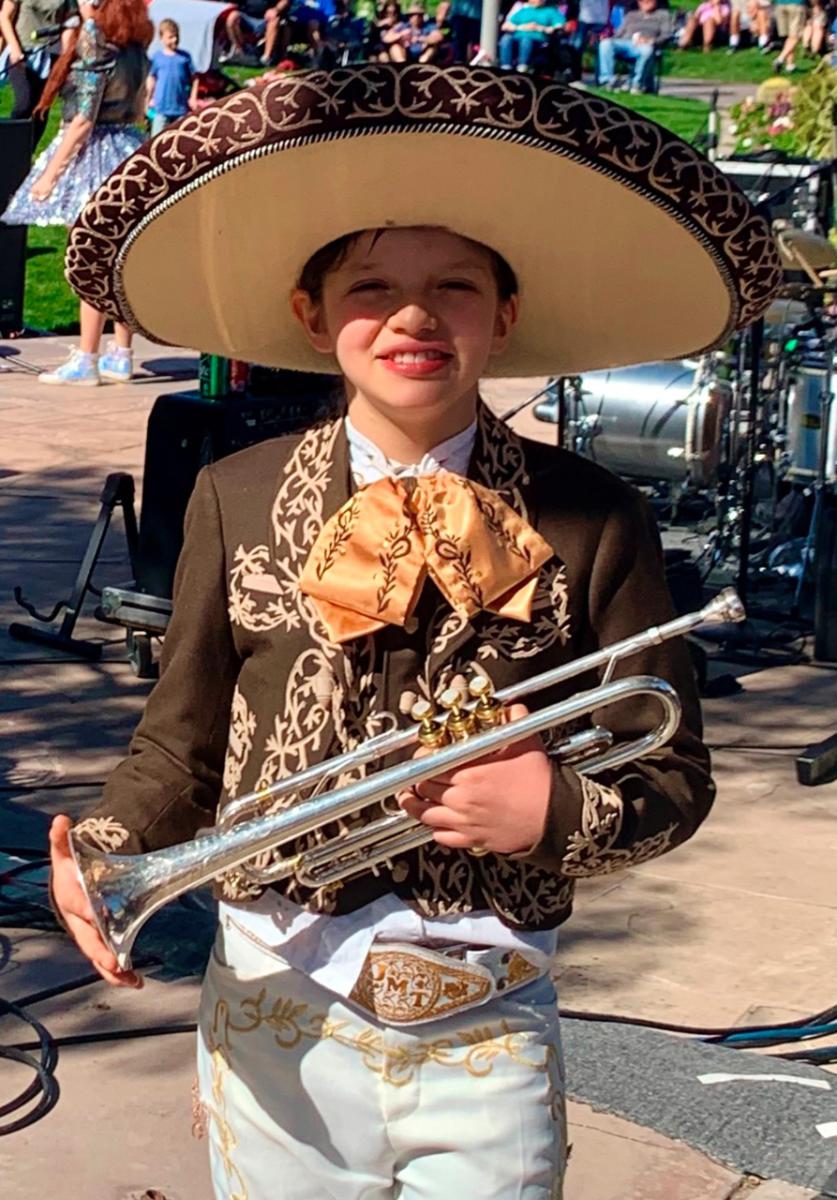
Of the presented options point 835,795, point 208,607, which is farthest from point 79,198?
point 208,607

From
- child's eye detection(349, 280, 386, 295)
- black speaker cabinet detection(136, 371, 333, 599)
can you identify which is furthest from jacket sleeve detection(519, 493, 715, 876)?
black speaker cabinet detection(136, 371, 333, 599)

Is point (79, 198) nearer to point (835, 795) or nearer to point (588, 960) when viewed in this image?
point (835, 795)

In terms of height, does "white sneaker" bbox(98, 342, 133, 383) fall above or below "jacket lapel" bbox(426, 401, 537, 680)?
below

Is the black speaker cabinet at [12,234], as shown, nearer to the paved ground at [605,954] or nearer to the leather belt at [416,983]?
the paved ground at [605,954]

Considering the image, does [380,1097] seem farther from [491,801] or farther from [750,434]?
[750,434]

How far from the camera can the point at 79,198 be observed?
37.2 ft

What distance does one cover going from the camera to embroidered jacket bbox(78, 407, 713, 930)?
2.21 metres

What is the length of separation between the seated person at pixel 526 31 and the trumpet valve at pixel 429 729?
26167 mm

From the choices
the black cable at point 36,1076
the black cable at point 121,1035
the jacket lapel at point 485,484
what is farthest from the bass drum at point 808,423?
the jacket lapel at point 485,484

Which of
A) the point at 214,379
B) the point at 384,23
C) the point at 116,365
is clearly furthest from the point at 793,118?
the point at 384,23

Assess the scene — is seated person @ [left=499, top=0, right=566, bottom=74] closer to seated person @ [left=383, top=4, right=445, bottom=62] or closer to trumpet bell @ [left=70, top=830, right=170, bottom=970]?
seated person @ [left=383, top=4, right=445, bottom=62]

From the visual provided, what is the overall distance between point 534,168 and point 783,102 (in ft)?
38.5

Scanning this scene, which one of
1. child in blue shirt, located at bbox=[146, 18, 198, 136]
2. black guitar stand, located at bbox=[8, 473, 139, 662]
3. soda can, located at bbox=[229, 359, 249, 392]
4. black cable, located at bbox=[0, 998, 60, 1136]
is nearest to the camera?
black cable, located at bbox=[0, 998, 60, 1136]

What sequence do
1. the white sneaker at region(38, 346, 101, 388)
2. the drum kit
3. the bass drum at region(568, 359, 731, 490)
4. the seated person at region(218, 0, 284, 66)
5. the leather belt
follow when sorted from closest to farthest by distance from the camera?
1. the leather belt
2. the drum kit
3. the bass drum at region(568, 359, 731, 490)
4. the white sneaker at region(38, 346, 101, 388)
5. the seated person at region(218, 0, 284, 66)
